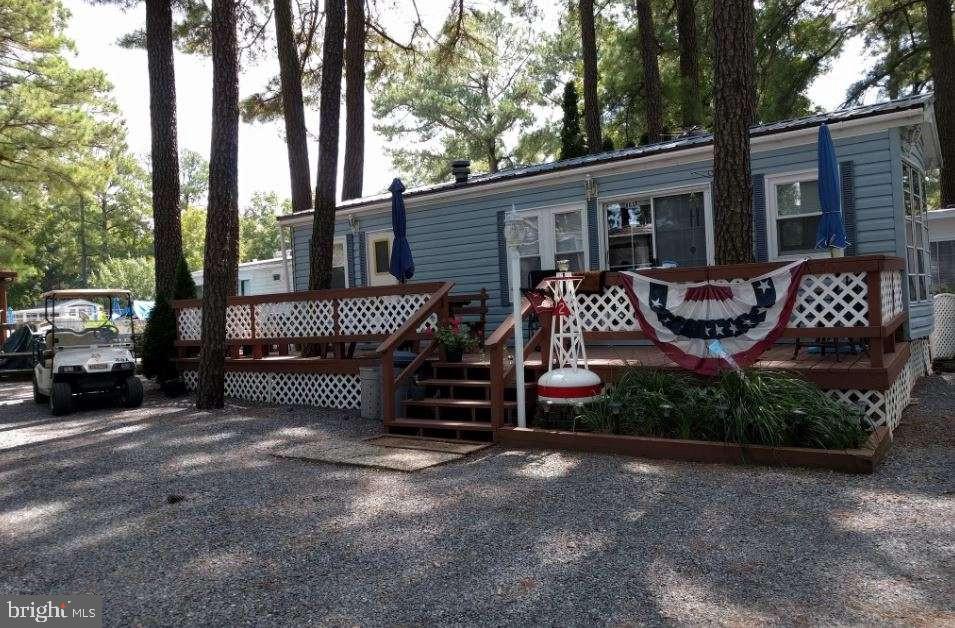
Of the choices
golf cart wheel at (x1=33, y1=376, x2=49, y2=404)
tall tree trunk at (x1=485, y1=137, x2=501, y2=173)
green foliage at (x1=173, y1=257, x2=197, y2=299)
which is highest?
tall tree trunk at (x1=485, y1=137, x2=501, y2=173)

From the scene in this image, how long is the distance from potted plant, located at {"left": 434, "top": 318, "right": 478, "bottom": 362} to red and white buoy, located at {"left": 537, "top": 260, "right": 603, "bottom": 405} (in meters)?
1.31

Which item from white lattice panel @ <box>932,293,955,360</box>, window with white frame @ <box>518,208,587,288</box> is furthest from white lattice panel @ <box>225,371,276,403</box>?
white lattice panel @ <box>932,293,955,360</box>

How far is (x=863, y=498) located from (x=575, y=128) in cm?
1363

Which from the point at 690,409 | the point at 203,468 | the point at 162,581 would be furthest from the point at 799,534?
the point at 203,468

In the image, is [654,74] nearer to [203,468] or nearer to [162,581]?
[203,468]

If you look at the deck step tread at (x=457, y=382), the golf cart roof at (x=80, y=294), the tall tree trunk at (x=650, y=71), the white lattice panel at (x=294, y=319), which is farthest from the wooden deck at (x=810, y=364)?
the tall tree trunk at (x=650, y=71)

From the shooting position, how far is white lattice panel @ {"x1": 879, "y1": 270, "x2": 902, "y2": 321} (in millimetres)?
6359

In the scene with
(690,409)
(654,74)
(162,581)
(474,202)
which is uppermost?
(654,74)

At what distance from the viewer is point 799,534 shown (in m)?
3.97

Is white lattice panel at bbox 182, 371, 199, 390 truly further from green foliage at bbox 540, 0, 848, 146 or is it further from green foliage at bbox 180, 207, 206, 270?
green foliage at bbox 180, 207, 206, 270

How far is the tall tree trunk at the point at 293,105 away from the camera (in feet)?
51.1

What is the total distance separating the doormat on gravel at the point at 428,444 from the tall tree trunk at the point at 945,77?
1450 cm

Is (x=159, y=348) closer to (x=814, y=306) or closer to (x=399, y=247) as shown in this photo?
A: (x=399, y=247)

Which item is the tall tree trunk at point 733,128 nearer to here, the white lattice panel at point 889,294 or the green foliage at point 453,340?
the white lattice panel at point 889,294
